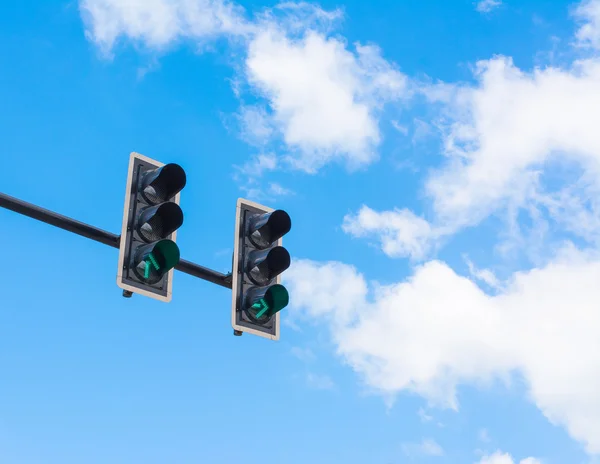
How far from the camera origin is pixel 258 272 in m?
7.87

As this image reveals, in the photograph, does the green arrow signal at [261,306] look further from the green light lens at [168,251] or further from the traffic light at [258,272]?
the green light lens at [168,251]

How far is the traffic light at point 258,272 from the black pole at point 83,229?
182 millimetres

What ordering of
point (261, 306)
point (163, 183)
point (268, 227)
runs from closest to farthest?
1. point (163, 183)
2. point (261, 306)
3. point (268, 227)

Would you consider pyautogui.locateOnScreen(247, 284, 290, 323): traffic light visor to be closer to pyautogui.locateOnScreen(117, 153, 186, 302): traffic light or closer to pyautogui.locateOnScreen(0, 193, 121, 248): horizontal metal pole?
pyautogui.locateOnScreen(117, 153, 186, 302): traffic light

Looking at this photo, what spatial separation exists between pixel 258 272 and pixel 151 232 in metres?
1.10

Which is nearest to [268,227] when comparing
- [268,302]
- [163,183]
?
[268,302]

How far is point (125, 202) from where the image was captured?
289 inches

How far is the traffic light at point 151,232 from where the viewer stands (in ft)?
23.6

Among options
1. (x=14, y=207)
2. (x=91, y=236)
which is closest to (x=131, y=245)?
(x=91, y=236)

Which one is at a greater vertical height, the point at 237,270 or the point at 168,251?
the point at 237,270

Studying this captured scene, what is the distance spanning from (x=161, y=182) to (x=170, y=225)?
1.26 ft

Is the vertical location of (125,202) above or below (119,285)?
above

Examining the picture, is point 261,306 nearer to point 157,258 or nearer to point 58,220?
point 157,258

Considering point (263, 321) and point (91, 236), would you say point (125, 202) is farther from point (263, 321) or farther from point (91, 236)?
point (263, 321)
